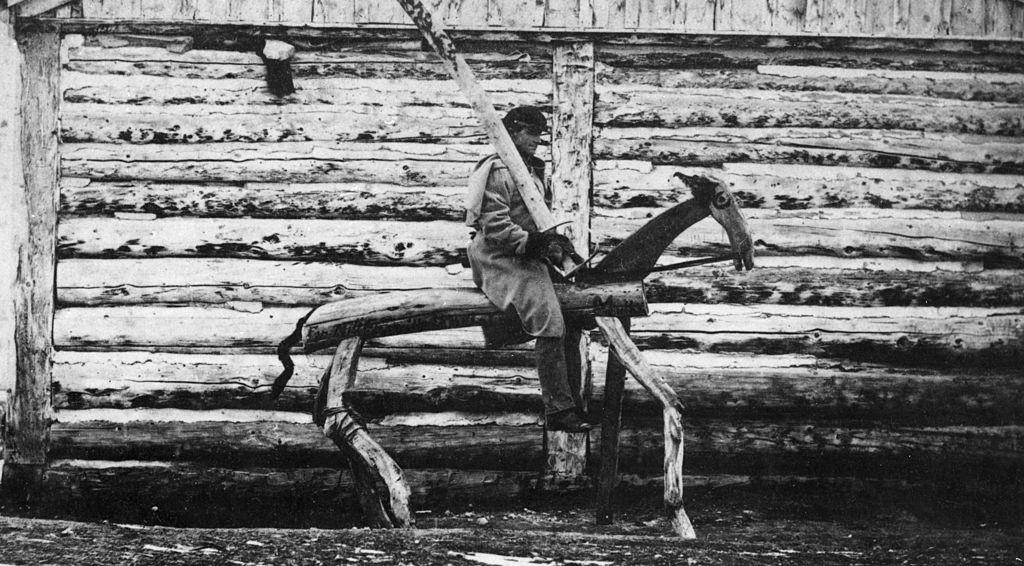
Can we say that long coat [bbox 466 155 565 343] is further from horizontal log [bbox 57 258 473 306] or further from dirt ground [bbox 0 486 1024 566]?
horizontal log [bbox 57 258 473 306]

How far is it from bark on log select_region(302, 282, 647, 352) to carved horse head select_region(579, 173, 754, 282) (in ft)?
0.26

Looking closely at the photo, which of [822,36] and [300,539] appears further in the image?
[822,36]

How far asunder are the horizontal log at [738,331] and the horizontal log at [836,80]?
1.39 metres

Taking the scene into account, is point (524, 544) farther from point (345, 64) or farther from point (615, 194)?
point (345, 64)

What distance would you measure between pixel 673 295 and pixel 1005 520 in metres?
2.44

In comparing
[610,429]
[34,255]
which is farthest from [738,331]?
[34,255]

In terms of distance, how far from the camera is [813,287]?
18.9 feet

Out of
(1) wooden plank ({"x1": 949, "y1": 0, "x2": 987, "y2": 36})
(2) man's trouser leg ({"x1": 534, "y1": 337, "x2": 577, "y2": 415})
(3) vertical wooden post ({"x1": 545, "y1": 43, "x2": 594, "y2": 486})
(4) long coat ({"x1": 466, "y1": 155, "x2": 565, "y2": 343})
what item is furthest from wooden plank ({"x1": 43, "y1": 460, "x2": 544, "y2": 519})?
(1) wooden plank ({"x1": 949, "y1": 0, "x2": 987, "y2": 36})

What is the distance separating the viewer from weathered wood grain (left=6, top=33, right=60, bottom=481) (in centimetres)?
558

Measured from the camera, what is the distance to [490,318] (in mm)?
4469

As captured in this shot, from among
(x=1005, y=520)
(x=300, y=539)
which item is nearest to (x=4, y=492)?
(x=300, y=539)

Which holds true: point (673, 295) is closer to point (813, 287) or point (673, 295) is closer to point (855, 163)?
point (813, 287)

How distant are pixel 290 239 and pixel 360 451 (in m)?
1.93

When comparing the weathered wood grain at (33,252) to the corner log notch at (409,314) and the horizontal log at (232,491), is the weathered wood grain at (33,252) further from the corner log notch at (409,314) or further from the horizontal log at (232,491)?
the corner log notch at (409,314)
